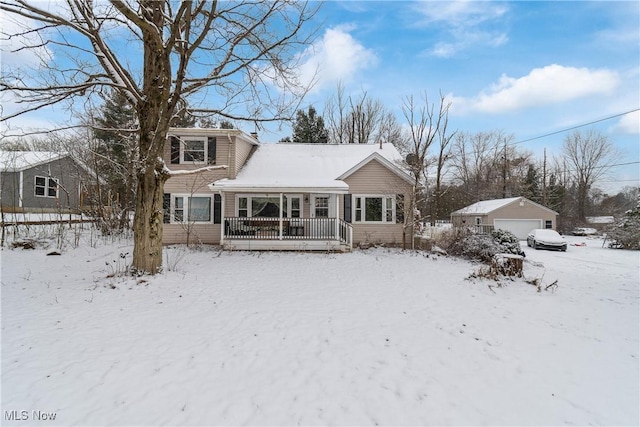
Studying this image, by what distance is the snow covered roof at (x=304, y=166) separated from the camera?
12750 mm

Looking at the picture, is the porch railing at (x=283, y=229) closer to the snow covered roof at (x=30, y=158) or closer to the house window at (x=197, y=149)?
the house window at (x=197, y=149)

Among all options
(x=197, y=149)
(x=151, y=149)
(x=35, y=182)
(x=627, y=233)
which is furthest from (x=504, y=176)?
(x=35, y=182)

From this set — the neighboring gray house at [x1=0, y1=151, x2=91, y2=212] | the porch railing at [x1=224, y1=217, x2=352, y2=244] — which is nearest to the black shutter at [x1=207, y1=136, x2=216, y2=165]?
the porch railing at [x1=224, y1=217, x2=352, y2=244]

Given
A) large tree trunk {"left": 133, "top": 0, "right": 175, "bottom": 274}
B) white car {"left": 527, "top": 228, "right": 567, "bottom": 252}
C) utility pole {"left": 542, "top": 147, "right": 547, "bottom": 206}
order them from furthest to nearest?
utility pole {"left": 542, "top": 147, "right": 547, "bottom": 206} → white car {"left": 527, "top": 228, "right": 567, "bottom": 252} → large tree trunk {"left": 133, "top": 0, "right": 175, "bottom": 274}

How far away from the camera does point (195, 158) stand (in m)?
13.9

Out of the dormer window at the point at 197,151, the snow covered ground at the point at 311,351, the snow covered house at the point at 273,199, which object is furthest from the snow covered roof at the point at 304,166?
the snow covered ground at the point at 311,351

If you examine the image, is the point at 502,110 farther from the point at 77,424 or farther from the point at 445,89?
the point at 77,424

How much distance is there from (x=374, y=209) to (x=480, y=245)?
472 cm

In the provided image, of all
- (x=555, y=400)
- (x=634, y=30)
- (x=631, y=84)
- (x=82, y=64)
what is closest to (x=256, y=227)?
(x=82, y=64)

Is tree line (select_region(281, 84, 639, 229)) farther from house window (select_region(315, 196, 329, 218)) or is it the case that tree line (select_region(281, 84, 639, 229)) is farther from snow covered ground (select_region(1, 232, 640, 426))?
snow covered ground (select_region(1, 232, 640, 426))

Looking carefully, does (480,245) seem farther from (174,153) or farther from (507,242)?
(174,153)

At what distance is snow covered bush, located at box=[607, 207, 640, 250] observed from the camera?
725 inches

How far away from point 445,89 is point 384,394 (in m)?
15.3

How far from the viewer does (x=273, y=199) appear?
14211 millimetres
